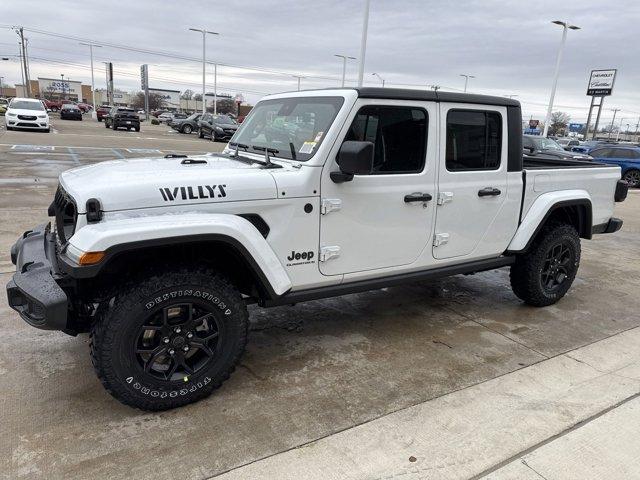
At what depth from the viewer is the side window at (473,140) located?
3767 millimetres

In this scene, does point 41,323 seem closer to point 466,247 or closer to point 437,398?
point 437,398

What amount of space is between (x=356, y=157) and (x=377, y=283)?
1049mm

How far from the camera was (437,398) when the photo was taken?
3146mm

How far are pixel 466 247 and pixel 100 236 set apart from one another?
2803 millimetres

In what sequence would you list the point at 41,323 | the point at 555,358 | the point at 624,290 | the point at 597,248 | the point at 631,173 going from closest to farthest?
the point at 41,323, the point at 555,358, the point at 624,290, the point at 597,248, the point at 631,173

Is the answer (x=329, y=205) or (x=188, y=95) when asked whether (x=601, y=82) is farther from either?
(x=188, y=95)

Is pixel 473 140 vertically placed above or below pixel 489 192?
above

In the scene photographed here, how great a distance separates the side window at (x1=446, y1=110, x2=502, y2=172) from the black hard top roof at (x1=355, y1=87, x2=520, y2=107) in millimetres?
90

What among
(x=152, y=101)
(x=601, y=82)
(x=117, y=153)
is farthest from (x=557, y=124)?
(x=117, y=153)

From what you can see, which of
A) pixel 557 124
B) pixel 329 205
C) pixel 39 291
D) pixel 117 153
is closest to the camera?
pixel 39 291

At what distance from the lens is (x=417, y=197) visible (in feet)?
11.7

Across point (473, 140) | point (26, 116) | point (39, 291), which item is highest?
point (473, 140)

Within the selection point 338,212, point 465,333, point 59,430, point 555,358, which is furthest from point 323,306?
point 59,430

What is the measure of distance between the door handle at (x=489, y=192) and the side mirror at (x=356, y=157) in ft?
4.48
